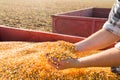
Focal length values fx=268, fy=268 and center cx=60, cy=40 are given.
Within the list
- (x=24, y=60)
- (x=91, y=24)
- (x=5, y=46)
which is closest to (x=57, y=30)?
(x=91, y=24)

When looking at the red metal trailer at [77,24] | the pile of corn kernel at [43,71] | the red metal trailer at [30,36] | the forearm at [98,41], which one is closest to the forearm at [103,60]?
the pile of corn kernel at [43,71]

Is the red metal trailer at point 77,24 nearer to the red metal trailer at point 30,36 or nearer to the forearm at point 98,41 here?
the red metal trailer at point 30,36

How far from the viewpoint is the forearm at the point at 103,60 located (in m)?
2.69

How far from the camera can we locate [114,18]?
2.95 m

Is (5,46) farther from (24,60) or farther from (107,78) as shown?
(107,78)

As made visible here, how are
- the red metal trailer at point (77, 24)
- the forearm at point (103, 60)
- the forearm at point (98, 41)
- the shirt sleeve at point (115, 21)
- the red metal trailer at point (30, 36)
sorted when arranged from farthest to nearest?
1. the red metal trailer at point (77, 24)
2. the red metal trailer at point (30, 36)
3. the forearm at point (98, 41)
4. the shirt sleeve at point (115, 21)
5. the forearm at point (103, 60)

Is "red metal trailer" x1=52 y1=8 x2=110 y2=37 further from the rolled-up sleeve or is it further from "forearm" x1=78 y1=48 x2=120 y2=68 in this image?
"forearm" x1=78 y1=48 x2=120 y2=68

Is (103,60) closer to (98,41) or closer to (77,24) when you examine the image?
(98,41)

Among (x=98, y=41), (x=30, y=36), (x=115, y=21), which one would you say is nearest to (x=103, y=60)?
(x=115, y=21)

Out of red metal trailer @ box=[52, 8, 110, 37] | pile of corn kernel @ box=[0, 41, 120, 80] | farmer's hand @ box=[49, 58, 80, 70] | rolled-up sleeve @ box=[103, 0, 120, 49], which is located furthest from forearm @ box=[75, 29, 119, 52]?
red metal trailer @ box=[52, 8, 110, 37]

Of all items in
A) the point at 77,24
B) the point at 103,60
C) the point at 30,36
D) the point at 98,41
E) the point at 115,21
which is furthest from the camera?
the point at 77,24

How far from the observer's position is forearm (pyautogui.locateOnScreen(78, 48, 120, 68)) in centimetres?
269

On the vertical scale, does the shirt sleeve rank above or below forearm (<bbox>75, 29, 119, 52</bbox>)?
above

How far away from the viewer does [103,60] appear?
270 centimetres
